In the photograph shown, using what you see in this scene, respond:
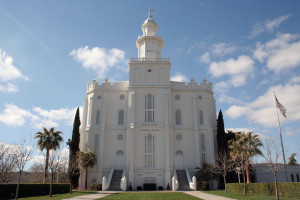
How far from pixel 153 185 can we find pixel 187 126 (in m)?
11.3

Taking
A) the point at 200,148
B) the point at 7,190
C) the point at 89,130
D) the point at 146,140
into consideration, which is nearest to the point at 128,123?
the point at 146,140

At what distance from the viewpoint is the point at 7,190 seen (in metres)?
22.7

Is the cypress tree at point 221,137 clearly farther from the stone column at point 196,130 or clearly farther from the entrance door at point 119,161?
the entrance door at point 119,161

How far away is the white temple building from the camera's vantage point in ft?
127

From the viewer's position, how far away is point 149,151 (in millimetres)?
39938

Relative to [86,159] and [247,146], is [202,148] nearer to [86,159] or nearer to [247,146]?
[247,146]

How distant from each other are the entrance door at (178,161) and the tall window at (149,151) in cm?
447

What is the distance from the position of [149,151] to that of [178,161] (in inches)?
211

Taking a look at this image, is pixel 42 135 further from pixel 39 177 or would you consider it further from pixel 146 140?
pixel 39 177

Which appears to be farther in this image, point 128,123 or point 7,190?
point 128,123

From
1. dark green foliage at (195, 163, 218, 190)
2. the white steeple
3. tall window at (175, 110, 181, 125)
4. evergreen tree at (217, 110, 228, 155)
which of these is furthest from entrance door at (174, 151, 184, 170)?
the white steeple

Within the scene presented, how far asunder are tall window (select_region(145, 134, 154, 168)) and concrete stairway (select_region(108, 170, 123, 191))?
14.3ft

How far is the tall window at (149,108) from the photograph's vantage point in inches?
1635

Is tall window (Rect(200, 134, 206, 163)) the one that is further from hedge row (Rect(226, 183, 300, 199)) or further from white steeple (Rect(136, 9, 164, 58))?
white steeple (Rect(136, 9, 164, 58))
